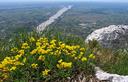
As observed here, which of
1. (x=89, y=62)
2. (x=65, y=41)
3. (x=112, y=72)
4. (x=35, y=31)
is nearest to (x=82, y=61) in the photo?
(x=89, y=62)

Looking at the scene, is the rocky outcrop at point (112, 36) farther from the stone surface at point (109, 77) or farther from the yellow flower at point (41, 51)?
the stone surface at point (109, 77)

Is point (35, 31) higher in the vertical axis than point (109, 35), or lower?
higher

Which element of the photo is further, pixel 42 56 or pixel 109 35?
pixel 109 35

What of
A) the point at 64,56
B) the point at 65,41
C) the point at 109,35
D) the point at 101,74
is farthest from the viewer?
the point at 109,35

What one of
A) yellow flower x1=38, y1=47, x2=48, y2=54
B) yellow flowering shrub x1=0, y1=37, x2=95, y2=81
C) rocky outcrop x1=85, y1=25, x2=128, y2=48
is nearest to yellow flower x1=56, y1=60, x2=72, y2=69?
yellow flowering shrub x1=0, y1=37, x2=95, y2=81

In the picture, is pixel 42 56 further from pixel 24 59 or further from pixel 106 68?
pixel 106 68

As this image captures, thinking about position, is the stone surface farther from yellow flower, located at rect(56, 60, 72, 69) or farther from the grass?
yellow flower, located at rect(56, 60, 72, 69)
